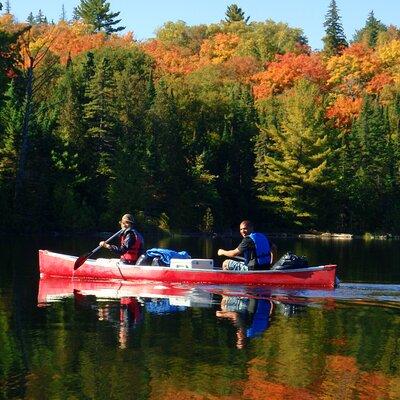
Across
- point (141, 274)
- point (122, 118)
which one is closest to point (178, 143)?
point (122, 118)

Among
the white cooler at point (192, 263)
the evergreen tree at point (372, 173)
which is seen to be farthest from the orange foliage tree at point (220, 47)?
the white cooler at point (192, 263)

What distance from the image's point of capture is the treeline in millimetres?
57844

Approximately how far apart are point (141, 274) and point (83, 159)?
39.5 m

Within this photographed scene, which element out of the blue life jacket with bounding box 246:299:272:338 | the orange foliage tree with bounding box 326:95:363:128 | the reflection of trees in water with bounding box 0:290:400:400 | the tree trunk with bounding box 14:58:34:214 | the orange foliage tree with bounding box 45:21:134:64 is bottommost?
the reflection of trees in water with bounding box 0:290:400:400

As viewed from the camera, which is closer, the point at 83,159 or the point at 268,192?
the point at 83,159

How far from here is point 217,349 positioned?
15.0 m

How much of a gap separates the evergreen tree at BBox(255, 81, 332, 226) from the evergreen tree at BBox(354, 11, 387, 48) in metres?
59.9

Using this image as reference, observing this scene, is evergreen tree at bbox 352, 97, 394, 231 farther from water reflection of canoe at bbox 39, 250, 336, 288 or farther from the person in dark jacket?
water reflection of canoe at bbox 39, 250, 336, 288

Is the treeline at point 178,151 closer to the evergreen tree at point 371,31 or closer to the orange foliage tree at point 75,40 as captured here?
the orange foliage tree at point 75,40

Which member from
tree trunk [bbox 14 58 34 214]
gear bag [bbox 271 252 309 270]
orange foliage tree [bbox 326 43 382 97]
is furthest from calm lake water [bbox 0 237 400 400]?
orange foliage tree [bbox 326 43 382 97]

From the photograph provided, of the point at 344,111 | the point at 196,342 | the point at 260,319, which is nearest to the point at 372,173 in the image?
the point at 344,111

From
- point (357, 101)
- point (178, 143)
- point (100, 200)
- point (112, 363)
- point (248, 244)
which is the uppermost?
point (357, 101)

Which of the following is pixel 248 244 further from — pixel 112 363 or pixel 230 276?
pixel 112 363

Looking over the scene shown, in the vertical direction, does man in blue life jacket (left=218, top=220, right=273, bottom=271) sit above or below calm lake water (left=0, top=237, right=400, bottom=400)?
above
